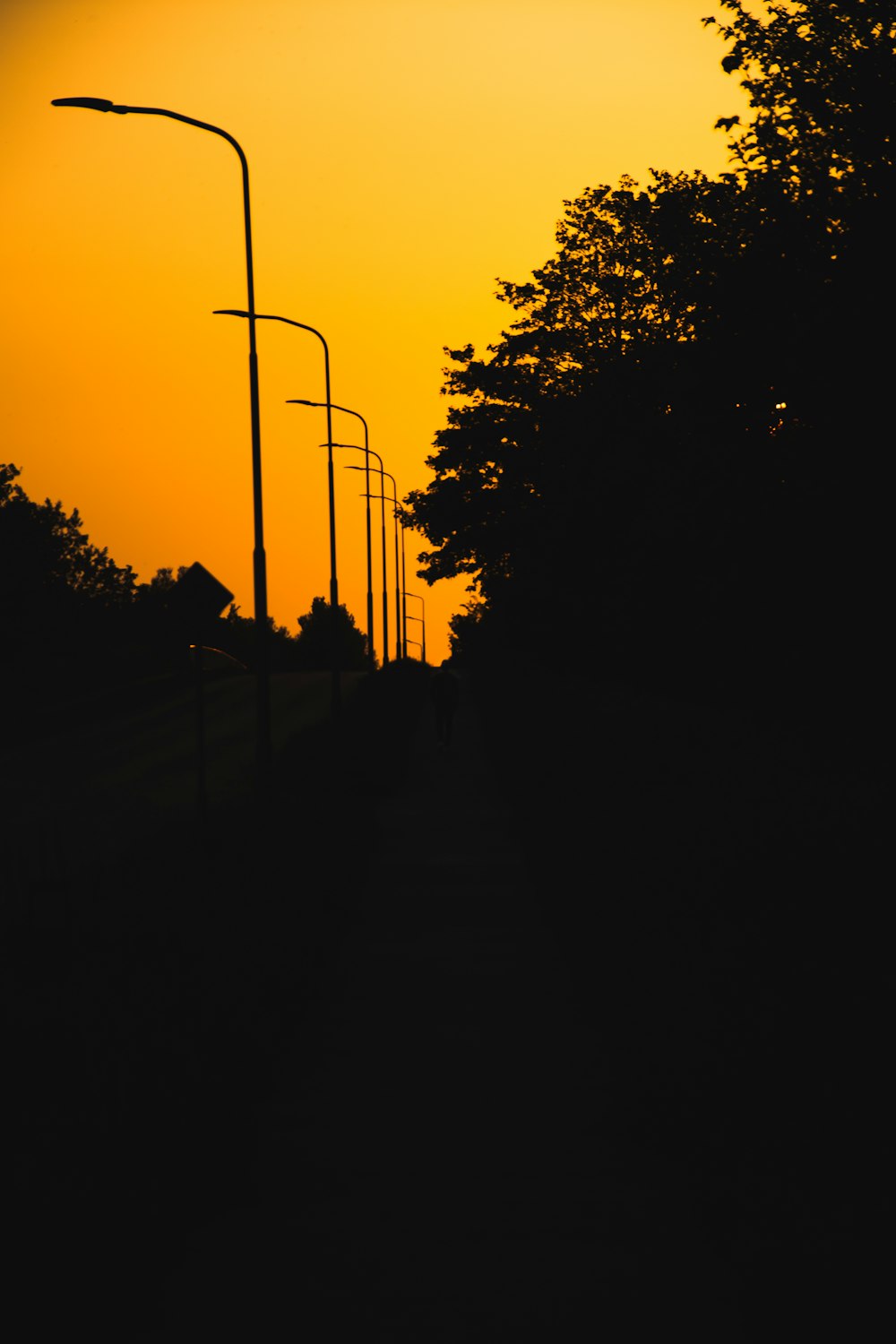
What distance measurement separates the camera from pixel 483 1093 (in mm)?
10117

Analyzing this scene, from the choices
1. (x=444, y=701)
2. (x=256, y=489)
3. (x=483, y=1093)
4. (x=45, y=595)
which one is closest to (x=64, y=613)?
(x=45, y=595)

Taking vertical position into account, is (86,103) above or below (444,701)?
above

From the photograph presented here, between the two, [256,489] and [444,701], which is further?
[444,701]

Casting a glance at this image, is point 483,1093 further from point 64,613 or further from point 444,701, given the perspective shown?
point 64,613

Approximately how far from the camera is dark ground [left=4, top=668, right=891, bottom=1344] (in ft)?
21.2

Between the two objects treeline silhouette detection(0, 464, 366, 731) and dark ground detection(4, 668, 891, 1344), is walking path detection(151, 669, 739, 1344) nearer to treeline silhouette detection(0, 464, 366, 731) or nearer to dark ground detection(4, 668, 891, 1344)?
dark ground detection(4, 668, 891, 1344)

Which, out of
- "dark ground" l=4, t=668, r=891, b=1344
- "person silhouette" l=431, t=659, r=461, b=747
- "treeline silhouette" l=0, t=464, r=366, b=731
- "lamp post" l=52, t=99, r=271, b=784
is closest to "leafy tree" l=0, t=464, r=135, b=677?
"treeline silhouette" l=0, t=464, r=366, b=731

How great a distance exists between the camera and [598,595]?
47906 mm

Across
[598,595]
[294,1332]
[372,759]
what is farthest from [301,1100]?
[598,595]

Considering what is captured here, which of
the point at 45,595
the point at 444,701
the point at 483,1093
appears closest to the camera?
the point at 483,1093

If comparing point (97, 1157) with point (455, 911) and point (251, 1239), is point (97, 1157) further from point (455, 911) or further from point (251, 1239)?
point (455, 911)

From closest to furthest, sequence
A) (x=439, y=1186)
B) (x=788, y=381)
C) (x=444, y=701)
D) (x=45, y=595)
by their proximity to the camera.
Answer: (x=439, y=1186) < (x=788, y=381) < (x=444, y=701) < (x=45, y=595)

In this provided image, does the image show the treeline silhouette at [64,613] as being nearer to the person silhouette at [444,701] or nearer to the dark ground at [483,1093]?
the person silhouette at [444,701]

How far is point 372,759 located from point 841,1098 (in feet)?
86.0
